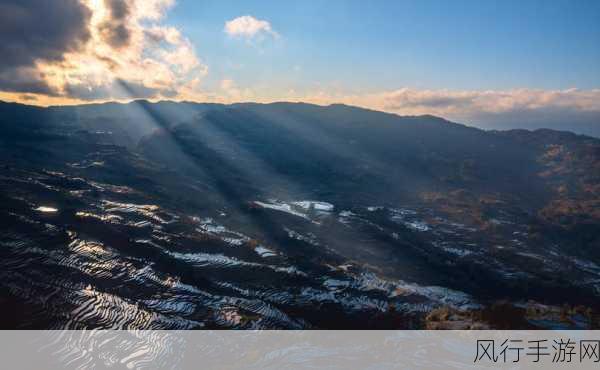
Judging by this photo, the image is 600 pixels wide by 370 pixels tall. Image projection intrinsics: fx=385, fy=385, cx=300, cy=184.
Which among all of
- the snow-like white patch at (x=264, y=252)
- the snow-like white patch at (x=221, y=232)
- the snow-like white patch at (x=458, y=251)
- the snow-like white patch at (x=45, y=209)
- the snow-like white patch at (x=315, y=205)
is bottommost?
the snow-like white patch at (x=458, y=251)

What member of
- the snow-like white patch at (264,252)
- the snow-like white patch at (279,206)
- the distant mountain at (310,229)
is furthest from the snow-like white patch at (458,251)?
the snow-like white patch at (264,252)

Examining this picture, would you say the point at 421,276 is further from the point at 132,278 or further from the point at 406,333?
the point at 132,278

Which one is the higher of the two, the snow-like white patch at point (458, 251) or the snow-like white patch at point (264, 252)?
the snow-like white patch at point (264, 252)

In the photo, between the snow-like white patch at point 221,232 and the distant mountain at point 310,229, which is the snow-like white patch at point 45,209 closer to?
the distant mountain at point 310,229

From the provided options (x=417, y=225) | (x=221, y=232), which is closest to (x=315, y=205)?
(x=417, y=225)

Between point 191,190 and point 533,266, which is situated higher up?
point 191,190

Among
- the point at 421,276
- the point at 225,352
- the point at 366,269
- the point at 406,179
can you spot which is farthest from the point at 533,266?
the point at 406,179

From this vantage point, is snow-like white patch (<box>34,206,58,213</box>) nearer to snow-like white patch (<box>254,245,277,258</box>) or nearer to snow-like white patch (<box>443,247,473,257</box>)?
snow-like white patch (<box>254,245,277,258</box>)

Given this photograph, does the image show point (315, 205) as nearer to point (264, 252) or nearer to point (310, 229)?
point (310, 229)
